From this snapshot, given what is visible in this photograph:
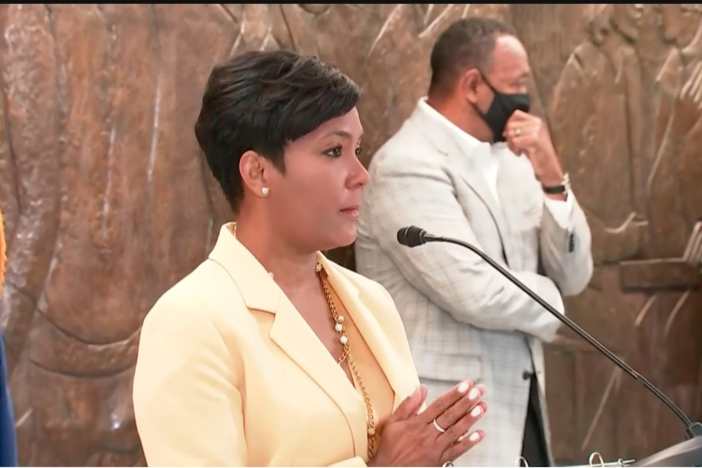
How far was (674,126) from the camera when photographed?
10.9ft

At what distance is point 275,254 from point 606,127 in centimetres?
199

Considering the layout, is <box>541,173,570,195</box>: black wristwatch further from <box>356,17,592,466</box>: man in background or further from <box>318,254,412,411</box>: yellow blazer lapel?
<box>318,254,412,411</box>: yellow blazer lapel

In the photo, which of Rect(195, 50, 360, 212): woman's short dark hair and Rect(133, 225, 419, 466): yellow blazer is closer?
Rect(133, 225, 419, 466): yellow blazer

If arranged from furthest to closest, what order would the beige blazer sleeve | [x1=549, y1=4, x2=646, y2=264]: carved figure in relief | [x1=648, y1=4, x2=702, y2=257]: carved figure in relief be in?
[x1=648, y1=4, x2=702, y2=257]: carved figure in relief → [x1=549, y1=4, x2=646, y2=264]: carved figure in relief → the beige blazer sleeve

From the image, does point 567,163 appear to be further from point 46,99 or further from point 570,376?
point 46,99

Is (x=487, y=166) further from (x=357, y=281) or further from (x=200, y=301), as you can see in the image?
(x=200, y=301)

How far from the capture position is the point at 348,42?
108 inches

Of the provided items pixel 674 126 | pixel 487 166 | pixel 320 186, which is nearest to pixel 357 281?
pixel 320 186

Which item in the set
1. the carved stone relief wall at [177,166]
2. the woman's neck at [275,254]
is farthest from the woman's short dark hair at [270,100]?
the carved stone relief wall at [177,166]

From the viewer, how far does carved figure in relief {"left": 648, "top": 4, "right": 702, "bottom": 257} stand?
3.30 meters

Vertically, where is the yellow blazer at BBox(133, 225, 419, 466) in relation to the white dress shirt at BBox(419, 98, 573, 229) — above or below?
below

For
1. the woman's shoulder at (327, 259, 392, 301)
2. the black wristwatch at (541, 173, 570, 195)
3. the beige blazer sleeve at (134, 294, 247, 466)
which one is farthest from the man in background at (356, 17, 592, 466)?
the beige blazer sleeve at (134, 294, 247, 466)

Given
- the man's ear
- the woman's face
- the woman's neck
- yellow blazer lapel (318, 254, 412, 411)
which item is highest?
the man's ear

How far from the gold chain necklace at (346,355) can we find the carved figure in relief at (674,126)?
2014mm
